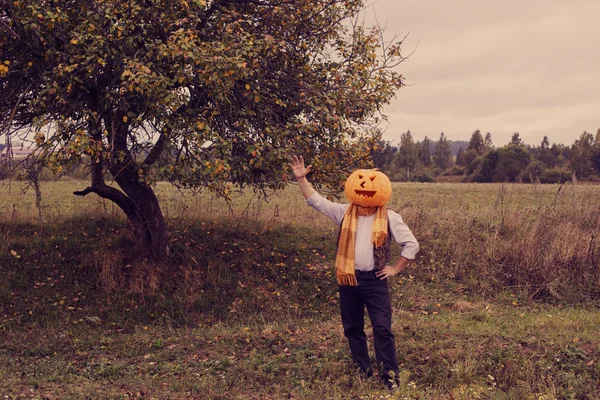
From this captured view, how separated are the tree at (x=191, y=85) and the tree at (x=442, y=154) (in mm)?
91131

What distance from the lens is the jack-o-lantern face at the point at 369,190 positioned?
19.0 ft

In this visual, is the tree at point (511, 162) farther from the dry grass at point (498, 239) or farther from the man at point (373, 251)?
the man at point (373, 251)

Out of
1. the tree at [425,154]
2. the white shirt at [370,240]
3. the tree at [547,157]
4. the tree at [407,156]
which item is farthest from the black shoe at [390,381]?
the tree at [425,154]

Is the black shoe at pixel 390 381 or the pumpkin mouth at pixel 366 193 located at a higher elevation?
the pumpkin mouth at pixel 366 193

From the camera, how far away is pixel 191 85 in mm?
8398

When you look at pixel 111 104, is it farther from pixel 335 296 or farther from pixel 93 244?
pixel 335 296

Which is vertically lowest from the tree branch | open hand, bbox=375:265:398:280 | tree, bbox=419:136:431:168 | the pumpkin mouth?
open hand, bbox=375:265:398:280

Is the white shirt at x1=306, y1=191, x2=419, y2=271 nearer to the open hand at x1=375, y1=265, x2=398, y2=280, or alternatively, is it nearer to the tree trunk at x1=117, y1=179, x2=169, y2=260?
the open hand at x1=375, y1=265, x2=398, y2=280

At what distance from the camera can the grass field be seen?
20.9 ft

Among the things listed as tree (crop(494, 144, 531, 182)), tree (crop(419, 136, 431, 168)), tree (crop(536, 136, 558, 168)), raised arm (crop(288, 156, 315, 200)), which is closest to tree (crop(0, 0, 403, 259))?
raised arm (crop(288, 156, 315, 200))

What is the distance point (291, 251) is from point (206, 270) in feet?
6.73

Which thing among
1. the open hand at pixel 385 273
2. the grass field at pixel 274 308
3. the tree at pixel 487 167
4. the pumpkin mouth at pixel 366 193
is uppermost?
the tree at pixel 487 167

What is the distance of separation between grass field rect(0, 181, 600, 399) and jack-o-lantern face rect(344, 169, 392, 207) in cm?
183

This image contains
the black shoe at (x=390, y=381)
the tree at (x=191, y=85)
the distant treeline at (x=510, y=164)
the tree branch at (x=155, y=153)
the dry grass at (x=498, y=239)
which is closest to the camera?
the black shoe at (x=390, y=381)
